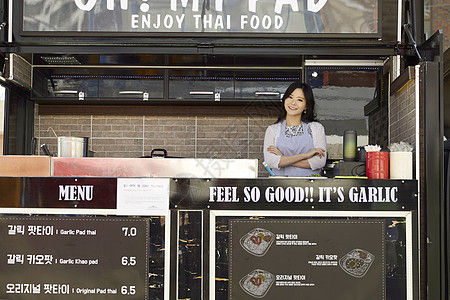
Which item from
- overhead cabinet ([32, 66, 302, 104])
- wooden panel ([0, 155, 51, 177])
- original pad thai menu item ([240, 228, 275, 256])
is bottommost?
original pad thai menu item ([240, 228, 275, 256])

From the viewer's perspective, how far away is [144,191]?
261 centimetres

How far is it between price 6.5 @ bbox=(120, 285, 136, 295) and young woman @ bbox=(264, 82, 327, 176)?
1267mm

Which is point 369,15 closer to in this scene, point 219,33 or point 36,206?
point 219,33

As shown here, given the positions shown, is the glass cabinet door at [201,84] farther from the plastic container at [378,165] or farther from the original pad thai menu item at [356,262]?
the original pad thai menu item at [356,262]

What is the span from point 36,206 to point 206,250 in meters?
1.01

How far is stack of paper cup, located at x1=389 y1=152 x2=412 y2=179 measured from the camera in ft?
8.70

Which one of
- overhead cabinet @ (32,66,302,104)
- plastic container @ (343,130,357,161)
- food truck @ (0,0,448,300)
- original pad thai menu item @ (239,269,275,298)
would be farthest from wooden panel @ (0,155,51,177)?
overhead cabinet @ (32,66,302,104)

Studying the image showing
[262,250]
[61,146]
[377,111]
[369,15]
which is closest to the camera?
[262,250]

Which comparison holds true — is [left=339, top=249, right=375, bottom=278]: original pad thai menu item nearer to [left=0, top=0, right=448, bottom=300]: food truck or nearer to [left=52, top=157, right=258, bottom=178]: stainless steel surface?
[left=0, top=0, right=448, bottom=300]: food truck

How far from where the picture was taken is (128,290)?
256cm

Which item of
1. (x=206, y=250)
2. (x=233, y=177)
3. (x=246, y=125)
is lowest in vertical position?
(x=206, y=250)

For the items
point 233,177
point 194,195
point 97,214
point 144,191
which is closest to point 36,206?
point 97,214

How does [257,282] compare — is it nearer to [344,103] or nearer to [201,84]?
[344,103]

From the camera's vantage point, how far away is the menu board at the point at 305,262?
100 inches
